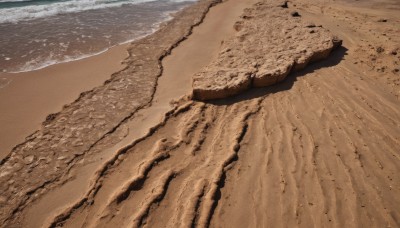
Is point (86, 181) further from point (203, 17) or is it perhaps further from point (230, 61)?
point (203, 17)

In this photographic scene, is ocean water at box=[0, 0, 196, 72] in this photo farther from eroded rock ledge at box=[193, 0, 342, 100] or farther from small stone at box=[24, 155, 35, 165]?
eroded rock ledge at box=[193, 0, 342, 100]

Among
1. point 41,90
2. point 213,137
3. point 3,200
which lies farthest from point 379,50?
point 3,200

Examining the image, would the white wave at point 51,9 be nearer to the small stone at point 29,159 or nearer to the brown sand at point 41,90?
the brown sand at point 41,90

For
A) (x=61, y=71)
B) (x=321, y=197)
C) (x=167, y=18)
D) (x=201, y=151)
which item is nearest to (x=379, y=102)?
(x=321, y=197)

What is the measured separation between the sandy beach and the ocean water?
3.02 ft

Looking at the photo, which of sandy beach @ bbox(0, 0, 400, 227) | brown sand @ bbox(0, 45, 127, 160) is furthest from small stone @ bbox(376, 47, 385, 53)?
brown sand @ bbox(0, 45, 127, 160)

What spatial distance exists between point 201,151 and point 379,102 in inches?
121

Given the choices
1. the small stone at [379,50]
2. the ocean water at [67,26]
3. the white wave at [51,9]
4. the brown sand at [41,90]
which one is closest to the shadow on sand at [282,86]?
the small stone at [379,50]

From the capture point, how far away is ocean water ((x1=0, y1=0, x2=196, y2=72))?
23.1 ft

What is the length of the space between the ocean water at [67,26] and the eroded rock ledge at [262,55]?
3.39 meters

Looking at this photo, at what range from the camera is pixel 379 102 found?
184 inches

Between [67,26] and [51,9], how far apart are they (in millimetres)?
3197

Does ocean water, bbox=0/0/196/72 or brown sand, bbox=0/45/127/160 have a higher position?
ocean water, bbox=0/0/196/72

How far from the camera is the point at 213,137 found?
13.5 ft
